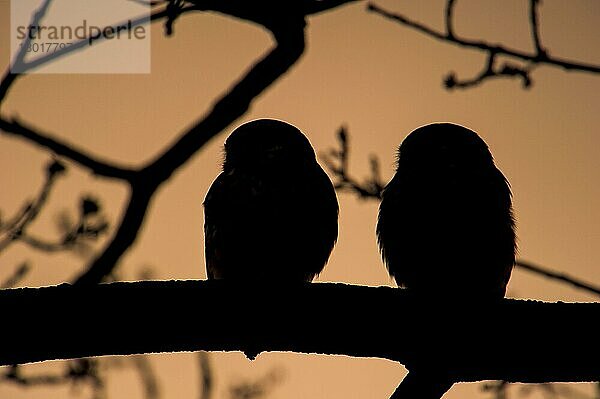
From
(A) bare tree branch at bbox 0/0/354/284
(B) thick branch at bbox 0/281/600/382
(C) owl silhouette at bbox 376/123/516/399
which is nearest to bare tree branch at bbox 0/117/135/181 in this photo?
(A) bare tree branch at bbox 0/0/354/284

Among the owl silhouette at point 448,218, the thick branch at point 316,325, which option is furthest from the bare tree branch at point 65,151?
the owl silhouette at point 448,218

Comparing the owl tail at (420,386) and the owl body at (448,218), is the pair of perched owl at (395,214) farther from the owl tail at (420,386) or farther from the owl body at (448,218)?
the owl tail at (420,386)

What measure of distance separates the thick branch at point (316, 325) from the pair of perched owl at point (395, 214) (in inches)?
60.9

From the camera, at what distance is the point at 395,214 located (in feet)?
13.8

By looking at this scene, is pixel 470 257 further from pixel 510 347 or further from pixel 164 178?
pixel 164 178

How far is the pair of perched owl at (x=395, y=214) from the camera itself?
13.3ft

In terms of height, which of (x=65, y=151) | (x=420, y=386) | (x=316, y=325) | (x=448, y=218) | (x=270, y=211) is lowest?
(x=270, y=211)

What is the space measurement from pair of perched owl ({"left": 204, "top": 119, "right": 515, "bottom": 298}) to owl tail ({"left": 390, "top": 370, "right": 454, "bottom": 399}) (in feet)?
4.87

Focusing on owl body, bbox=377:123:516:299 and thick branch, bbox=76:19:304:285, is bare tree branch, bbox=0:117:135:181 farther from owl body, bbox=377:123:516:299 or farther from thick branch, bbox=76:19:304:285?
owl body, bbox=377:123:516:299

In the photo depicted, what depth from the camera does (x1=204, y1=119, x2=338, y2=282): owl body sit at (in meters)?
4.16

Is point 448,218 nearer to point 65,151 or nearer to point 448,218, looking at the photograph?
point 448,218

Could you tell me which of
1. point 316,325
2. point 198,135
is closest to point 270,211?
point 316,325

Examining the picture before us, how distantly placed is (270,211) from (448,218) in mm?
921

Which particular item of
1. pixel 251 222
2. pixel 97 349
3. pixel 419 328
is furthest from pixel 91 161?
pixel 251 222
